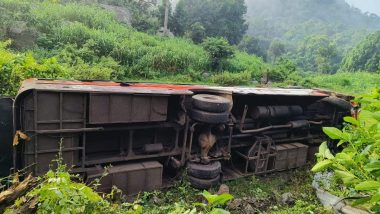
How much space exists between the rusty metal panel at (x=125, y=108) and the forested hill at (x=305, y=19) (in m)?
108

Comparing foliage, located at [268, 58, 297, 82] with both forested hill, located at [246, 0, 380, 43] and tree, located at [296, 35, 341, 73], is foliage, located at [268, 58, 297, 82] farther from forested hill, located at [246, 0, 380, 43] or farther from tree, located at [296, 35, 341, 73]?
forested hill, located at [246, 0, 380, 43]

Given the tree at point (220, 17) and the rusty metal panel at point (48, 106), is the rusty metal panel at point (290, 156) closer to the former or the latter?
the rusty metal panel at point (48, 106)

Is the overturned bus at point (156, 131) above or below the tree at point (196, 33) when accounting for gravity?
below

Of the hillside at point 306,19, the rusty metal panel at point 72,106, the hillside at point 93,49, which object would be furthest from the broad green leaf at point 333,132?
the hillside at point 306,19

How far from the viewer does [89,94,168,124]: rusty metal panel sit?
5711 millimetres

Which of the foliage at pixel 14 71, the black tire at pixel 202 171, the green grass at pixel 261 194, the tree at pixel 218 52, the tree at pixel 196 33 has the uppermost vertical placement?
the tree at pixel 196 33

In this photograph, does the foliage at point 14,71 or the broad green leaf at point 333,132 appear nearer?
the broad green leaf at point 333,132

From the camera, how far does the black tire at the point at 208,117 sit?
681 cm

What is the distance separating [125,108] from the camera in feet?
19.7

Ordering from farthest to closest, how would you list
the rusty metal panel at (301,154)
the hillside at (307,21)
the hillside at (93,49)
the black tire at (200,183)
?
the hillside at (307,21), the hillside at (93,49), the rusty metal panel at (301,154), the black tire at (200,183)

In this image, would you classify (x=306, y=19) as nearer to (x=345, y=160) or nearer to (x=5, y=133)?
(x=5, y=133)

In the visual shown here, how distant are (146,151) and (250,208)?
264cm

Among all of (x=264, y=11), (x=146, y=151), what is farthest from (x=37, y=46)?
(x=264, y=11)

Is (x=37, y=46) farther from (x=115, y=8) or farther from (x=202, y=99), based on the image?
(x=115, y=8)
